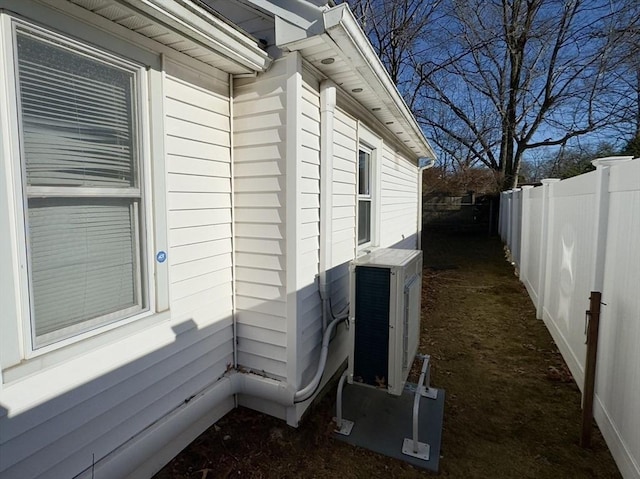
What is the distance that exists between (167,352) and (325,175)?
1.87 m

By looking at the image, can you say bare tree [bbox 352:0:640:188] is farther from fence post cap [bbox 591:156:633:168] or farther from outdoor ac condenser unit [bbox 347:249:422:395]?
outdoor ac condenser unit [bbox 347:249:422:395]

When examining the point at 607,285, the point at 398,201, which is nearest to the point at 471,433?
the point at 607,285

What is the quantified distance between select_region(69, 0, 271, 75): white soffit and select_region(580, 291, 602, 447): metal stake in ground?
3079mm


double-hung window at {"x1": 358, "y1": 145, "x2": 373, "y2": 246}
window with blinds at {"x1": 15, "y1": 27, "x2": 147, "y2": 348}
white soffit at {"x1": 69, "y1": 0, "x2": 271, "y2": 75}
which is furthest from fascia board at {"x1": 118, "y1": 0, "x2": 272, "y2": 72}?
double-hung window at {"x1": 358, "y1": 145, "x2": 373, "y2": 246}

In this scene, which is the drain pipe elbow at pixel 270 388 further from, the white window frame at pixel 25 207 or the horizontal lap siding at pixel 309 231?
the white window frame at pixel 25 207

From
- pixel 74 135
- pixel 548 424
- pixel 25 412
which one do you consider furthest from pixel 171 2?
pixel 548 424

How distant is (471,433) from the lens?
293 centimetres

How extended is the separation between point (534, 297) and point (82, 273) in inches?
263

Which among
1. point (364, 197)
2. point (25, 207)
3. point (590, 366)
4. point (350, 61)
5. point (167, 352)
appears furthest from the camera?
point (364, 197)

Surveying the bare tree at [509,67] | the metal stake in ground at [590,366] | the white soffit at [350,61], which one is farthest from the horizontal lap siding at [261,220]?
the bare tree at [509,67]

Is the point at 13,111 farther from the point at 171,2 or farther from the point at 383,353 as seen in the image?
the point at 383,353

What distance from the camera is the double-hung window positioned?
184 inches

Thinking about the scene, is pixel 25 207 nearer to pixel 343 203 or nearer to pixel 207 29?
pixel 207 29

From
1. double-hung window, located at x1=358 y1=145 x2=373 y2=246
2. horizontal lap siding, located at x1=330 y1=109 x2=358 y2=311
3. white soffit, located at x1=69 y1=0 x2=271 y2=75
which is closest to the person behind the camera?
white soffit, located at x1=69 y1=0 x2=271 y2=75
